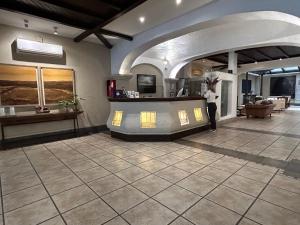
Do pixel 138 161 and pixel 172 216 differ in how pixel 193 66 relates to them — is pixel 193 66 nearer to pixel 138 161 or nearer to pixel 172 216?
pixel 138 161

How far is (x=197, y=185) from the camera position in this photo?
2.62 meters

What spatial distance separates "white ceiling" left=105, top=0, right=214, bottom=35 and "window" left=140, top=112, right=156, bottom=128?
2641 mm

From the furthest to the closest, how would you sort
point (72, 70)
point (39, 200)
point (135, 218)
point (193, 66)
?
point (193, 66) < point (72, 70) < point (39, 200) < point (135, 218)

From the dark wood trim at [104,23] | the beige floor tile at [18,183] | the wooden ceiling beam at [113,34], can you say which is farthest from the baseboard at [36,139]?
the wooden ceiling beam at [113,34]

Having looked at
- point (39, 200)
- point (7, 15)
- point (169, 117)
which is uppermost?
point (7, 15)

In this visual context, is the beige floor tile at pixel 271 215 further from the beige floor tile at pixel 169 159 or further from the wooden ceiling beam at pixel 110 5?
the wooden ceiling beam at pixel 110 5

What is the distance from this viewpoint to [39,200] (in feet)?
7.65

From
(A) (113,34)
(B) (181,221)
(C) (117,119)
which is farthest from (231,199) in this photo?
(A) (113,34)

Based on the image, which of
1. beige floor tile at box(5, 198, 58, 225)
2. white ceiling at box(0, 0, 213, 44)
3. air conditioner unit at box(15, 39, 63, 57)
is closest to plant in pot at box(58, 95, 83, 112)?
air conditioner unit at box(15, 39, 63, 57)

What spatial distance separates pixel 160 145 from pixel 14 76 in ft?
15.9

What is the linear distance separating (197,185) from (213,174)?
49 cm

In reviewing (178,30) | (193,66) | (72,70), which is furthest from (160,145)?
(193,66)

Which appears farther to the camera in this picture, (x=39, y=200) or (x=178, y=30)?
(x=178, y=30)

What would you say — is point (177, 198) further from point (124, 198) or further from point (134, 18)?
point (134, 18)
